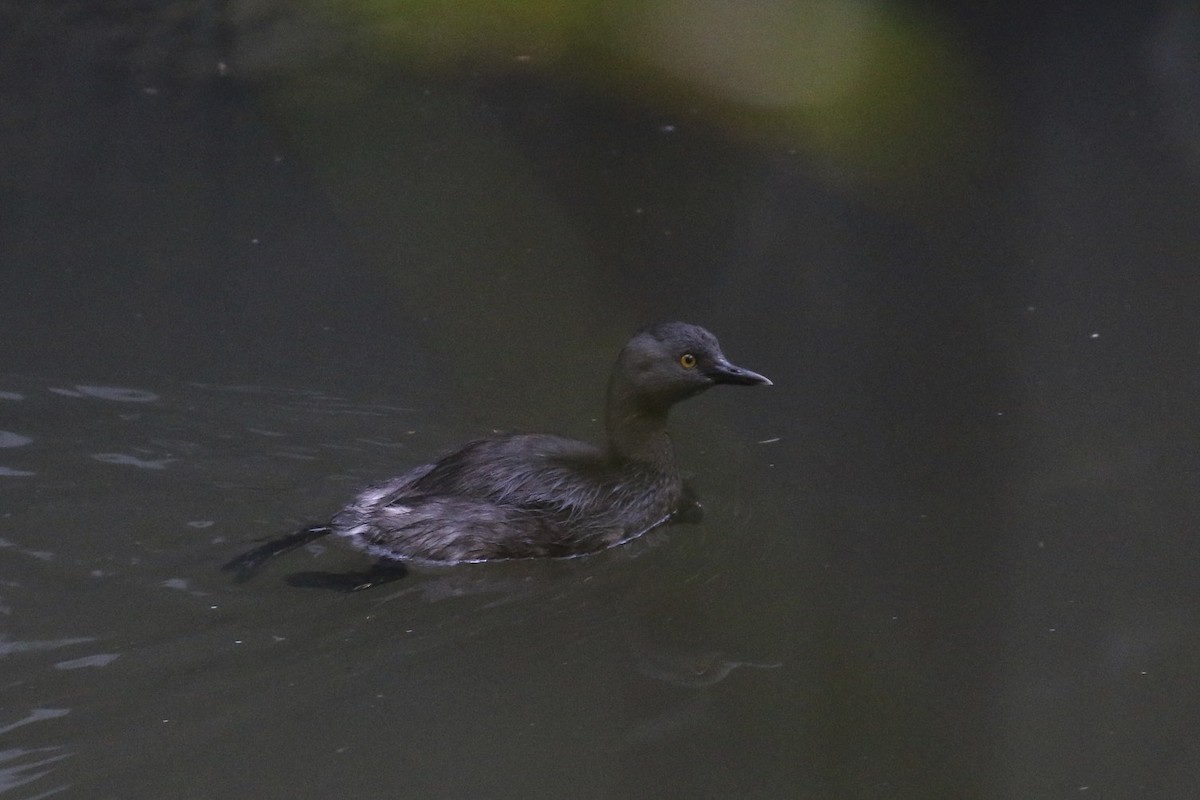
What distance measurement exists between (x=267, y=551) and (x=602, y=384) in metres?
1.74

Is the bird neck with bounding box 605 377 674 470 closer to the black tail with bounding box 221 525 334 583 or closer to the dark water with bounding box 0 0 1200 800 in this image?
the dark water with bounding box 0 0 1200 800

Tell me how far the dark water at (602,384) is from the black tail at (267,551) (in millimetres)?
62

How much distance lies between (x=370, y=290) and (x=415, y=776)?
3.26 metres

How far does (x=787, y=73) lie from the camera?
29.5 feet

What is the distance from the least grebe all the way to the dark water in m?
0.13

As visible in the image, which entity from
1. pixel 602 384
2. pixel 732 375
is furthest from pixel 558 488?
pixel 602 384

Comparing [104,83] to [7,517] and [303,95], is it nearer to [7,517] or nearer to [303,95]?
[303,95]

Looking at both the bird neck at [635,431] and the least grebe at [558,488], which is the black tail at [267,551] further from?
the bird neck at [635,431]

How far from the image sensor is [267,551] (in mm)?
4820

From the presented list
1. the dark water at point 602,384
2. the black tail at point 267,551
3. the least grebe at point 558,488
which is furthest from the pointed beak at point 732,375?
the black tail at point 267,551

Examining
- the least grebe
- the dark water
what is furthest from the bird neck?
the dark water

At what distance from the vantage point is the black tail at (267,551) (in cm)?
471

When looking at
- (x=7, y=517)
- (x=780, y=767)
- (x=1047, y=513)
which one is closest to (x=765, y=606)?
(x=780, y=767)

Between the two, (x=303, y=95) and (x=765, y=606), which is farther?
(x=303, y=95)
